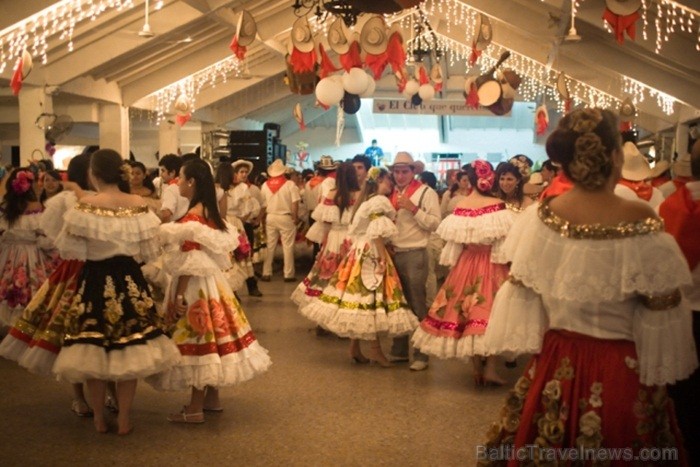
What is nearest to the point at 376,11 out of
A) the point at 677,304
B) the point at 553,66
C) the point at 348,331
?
the point at 348,331

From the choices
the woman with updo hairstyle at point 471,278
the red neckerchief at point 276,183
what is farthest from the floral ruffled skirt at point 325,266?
the red neckerchief at point 276,183

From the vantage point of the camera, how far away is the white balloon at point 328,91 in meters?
10.6

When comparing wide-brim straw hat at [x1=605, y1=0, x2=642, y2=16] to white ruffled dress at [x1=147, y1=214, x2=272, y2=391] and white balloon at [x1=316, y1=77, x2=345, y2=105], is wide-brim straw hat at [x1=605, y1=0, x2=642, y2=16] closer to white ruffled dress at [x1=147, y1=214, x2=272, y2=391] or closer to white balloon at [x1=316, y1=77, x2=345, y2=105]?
white balloon at [x1=316, y1=77, x2=345, y2=105]

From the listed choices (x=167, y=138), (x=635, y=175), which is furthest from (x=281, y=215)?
(x=167, y=138)

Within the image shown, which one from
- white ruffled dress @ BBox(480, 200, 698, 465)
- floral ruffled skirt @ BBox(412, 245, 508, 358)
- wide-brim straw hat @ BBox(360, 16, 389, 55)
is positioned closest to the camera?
white ruffled dress @ BBox(480, 200, 698, 465)

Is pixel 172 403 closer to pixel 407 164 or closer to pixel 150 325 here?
pixel 150 325

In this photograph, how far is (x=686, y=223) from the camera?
3756 millimetres

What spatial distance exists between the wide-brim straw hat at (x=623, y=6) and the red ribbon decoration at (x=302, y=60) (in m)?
3.74

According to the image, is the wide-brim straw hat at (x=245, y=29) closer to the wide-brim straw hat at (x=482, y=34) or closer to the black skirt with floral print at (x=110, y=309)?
the wide-brim straw hat at (x=482, y=34)

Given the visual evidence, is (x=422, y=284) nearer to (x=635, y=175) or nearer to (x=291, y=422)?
(x=291, y=422)

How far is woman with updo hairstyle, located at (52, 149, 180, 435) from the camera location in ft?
16.1

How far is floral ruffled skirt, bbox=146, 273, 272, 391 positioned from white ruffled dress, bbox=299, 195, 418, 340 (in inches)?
59.1

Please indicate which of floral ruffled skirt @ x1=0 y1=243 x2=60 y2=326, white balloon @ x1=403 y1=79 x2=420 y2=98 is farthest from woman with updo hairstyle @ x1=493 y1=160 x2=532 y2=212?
white balloon @ x1=403 y1=79 x2=420 y2=98

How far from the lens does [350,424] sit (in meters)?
5.50
